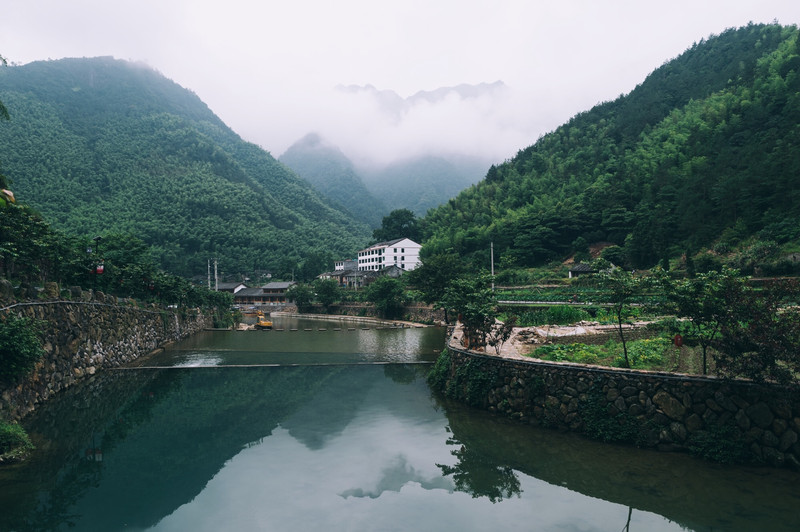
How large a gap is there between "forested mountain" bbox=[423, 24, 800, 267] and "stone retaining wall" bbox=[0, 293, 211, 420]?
41695mm

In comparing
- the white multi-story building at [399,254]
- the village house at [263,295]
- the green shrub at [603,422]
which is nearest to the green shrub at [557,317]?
the green shrub at [603,422]

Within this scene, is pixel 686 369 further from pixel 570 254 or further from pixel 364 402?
pixel 570 254

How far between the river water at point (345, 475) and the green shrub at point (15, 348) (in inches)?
70.4

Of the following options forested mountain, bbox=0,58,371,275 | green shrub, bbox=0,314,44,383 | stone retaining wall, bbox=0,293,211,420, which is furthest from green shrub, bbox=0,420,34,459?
forested mountain, bbox=0,58,371,275

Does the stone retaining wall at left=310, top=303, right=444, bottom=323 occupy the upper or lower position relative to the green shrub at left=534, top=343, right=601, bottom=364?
lower

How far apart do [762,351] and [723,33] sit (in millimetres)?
129456

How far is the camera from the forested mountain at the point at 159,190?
8812cm

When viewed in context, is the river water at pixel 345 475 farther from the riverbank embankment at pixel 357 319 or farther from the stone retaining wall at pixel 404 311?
the riverbank embankment at pixel 357 319

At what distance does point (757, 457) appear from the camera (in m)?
9.35

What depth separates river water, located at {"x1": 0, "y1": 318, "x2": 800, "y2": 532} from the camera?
8.39 m

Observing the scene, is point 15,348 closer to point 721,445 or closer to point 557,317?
point 721,445

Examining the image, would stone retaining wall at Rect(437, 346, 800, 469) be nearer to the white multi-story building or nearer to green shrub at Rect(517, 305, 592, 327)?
green shrub at Rect(517, 305, 592, 327)

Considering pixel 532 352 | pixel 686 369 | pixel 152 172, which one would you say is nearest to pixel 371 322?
pixel 532 352

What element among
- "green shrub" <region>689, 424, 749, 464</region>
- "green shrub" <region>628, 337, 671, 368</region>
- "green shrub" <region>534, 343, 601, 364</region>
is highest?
"green shrub" <region>628, 337, 671, 368</region>
